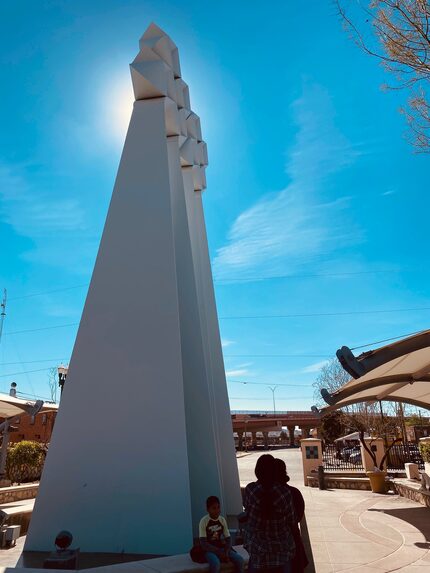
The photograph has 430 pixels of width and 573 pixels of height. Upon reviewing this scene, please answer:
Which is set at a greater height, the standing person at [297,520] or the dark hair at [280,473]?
the dark hair at [280,473]

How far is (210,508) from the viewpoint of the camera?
4.22 m

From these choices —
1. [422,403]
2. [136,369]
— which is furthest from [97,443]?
[422,403]

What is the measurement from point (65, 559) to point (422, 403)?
1067 centimetres

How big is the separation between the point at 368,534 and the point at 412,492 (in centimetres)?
491

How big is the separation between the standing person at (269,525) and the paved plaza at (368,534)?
10.3 ft

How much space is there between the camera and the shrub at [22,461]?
15.7 m

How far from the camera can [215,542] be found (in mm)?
4148

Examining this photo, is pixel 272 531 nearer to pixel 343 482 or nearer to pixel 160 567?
pixel 160 567

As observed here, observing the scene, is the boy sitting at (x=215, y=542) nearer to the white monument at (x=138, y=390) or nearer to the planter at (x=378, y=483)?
the white monument at (x=138, y=390)

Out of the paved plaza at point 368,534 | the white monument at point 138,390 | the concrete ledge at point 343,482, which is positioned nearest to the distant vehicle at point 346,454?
the concrete ledge at point 343,482

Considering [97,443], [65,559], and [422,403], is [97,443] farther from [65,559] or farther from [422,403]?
[422,403]

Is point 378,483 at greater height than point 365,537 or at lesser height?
lesser

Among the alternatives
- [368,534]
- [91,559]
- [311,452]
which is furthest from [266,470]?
[311,452]

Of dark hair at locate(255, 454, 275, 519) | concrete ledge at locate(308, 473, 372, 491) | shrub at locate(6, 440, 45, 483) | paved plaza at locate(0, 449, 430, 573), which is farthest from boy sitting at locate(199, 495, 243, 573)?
shrub at locate(6, 440, 45, 483)
